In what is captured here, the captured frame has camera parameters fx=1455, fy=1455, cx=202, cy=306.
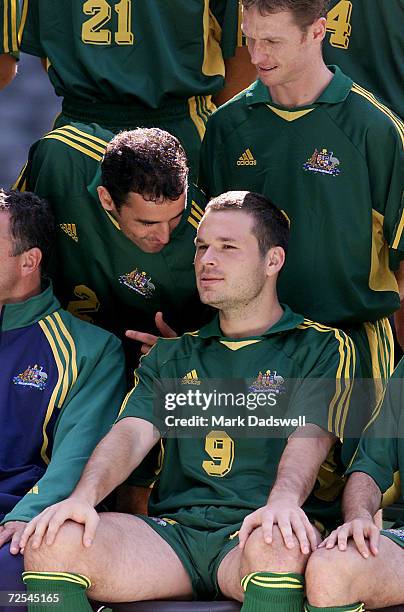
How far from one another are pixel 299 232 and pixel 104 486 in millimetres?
988

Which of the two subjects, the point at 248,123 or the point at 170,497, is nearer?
the point at 170,497

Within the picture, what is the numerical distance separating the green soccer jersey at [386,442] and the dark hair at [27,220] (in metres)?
1.09

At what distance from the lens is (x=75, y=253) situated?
4.32 m

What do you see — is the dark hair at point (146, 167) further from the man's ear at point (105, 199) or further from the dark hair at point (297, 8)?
the dark hair at point (297, 8)

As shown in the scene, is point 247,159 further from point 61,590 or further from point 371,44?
point 61,590

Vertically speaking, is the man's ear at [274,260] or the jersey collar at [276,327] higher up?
the man's ear at [274,260]

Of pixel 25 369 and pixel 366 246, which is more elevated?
pixel 366 246

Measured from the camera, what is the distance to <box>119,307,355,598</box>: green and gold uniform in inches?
144

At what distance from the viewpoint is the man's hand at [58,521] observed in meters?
3.41

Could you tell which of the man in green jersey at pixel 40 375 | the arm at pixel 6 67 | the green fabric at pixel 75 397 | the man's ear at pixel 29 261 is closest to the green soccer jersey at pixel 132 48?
the arm at pixel 6 67

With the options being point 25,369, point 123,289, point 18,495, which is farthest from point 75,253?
point 18,495

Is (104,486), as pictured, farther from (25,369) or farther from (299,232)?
(299,232)

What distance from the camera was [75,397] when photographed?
Answer: 396 centimetres

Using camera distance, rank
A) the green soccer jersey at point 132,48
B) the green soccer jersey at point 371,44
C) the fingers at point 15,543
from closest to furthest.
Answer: the fingers at point 15,543
the green soccer jersey at point 132,48
the green soccer jersey at point 371,44
